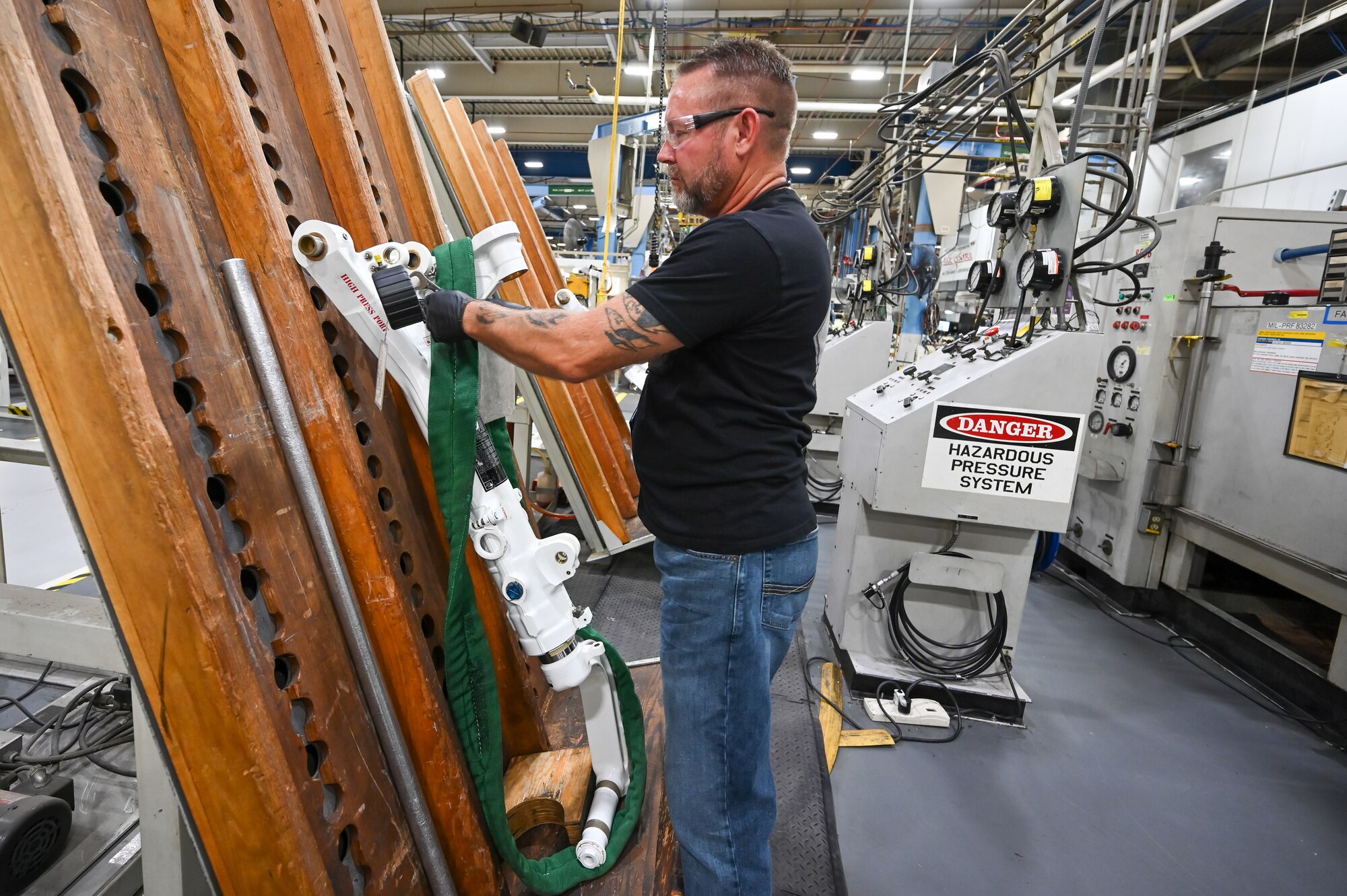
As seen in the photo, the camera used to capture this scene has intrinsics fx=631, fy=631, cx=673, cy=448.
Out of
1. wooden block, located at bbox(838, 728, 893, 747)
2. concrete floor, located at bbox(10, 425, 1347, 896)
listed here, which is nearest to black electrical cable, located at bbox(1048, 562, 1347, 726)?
concrete floor, located at bbox(10, 425, 1347, 896)

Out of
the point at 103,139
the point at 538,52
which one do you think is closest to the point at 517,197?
the point at 103,139

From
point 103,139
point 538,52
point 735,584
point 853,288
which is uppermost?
point 538,52

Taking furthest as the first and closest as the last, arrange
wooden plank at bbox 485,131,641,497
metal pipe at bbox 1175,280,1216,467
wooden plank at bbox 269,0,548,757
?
metal pipe at bbox 1175,280,1216,467
wooden plank at bbox 485,131,641,497
wooden plank at bbox 269,0,548,757

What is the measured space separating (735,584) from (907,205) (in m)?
6.27

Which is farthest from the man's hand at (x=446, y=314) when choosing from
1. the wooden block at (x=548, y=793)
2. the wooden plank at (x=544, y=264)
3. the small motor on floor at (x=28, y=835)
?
Result: the wooden plank at (x=544, y=264)

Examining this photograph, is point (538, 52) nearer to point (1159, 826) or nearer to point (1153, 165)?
point (1153, 165)

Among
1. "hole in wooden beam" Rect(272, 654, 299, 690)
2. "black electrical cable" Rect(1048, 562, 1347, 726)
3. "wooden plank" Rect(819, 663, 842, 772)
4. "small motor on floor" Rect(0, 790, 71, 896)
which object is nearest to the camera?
"hole in wooden beam" Rect(272, 654, 299, 690)

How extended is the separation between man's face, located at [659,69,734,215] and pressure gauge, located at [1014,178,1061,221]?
5.47 feet

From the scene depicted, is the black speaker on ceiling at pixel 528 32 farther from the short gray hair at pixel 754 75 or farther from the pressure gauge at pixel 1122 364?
the short gray hair at pixel 754 75

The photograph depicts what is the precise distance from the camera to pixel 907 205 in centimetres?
638

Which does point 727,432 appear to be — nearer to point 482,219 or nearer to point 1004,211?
point 482,219

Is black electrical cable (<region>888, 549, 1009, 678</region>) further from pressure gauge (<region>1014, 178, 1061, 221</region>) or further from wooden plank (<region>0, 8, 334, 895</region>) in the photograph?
wooden plank (<region>0, 8, 334, 895</region>)

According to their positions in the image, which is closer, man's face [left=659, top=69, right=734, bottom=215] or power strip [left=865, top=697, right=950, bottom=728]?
man's face [left=659, top=69, right=734, bottom=215]

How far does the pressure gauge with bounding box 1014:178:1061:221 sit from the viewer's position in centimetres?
228
